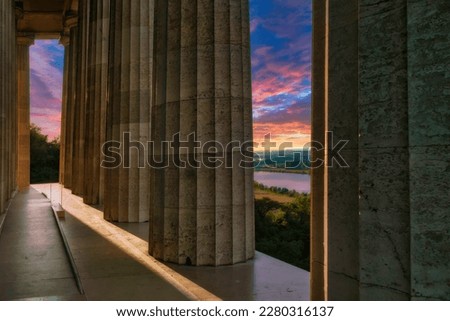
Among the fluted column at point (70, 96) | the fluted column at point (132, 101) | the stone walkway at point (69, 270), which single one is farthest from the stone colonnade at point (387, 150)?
the fluted column at point (70, 96)

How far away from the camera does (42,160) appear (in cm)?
11788

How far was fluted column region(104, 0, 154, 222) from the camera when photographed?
97.1ft

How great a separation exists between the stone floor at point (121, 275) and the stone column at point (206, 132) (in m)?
1.18

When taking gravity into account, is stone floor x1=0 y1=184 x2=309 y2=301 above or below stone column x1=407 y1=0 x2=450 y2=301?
below

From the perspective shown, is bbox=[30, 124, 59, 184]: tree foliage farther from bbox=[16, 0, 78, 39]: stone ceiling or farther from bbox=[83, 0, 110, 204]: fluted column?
bbox=[83, 0, 110, 204]: fluted column

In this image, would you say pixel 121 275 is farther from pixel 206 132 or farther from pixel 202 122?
pixel 202 122

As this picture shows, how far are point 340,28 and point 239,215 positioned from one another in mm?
10962

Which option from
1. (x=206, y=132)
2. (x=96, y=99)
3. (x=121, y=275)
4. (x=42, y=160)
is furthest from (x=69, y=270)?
(x=42, y=160)

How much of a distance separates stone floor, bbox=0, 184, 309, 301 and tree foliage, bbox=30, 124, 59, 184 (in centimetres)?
9649

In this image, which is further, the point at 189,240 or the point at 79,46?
the point at 79,46

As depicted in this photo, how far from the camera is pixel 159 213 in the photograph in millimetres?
18969

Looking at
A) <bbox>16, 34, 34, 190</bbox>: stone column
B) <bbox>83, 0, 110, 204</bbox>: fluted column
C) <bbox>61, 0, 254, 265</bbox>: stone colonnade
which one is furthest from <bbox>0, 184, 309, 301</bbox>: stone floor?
<bbox>16, 34, 34, 190</bbox>: stone column

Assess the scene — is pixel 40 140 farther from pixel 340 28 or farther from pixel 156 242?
pixel 340 28
